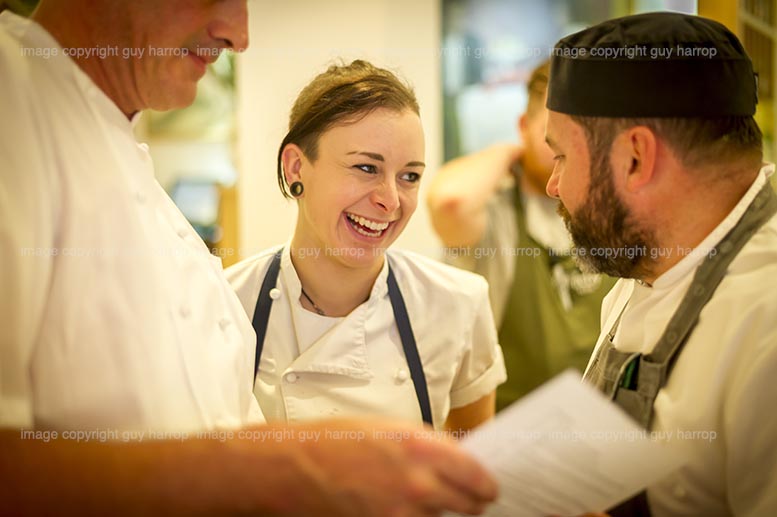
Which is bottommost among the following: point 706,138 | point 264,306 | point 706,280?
point 264,306

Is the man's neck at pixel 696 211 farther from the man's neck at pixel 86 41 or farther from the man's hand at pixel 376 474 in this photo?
the man's neck at pixel 86 41

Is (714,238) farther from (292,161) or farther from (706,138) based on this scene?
(292,161)

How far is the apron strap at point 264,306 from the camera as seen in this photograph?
4.69 ft

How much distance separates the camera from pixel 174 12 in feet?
3.04

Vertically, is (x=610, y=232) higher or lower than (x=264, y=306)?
higher

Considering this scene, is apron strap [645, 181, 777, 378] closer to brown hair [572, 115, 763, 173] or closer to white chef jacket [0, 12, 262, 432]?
brown hair [572, 115, 763, 173]

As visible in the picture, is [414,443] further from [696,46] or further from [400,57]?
[400,57]

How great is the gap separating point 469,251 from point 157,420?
4.58 ft

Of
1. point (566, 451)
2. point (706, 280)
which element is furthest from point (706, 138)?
point (566, 451)

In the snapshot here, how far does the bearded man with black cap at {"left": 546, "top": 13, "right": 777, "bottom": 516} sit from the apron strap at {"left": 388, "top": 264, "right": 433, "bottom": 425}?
1.42 ft

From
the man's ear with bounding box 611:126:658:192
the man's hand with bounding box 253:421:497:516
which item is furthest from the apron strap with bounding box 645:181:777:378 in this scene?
the man's hand with bounding box 253:421:497:516

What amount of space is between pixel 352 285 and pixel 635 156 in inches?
27.4

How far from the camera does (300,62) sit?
7.26 feet

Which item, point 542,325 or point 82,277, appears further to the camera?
point 542,325
